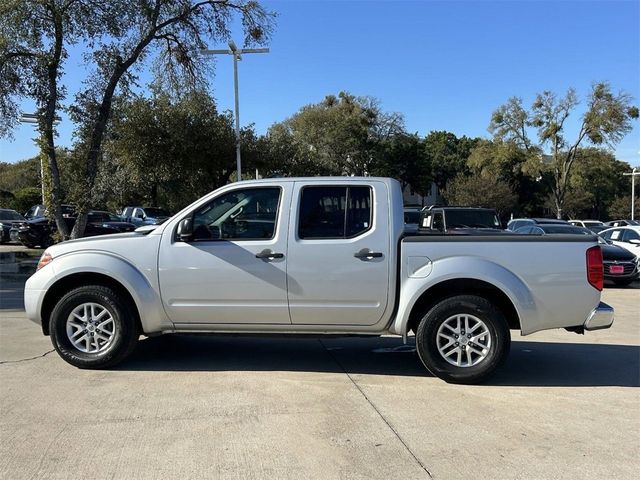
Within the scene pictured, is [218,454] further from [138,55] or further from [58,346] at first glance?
[138,55]

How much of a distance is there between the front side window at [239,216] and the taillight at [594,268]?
3.06 metres

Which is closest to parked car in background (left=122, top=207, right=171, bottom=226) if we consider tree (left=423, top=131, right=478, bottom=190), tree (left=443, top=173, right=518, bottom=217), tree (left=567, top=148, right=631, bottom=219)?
tree (left=443, top=173, right=518, bottom=217)

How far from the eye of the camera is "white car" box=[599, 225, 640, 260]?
52.1ft

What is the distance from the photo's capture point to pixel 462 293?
5.56 meters

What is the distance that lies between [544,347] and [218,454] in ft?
16.1

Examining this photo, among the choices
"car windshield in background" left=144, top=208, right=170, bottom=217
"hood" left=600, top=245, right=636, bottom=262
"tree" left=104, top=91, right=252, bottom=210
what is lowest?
"hood" left=600, top=245, right=636, bottom=262

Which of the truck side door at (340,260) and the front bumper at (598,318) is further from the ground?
the truck side door at (340,260)

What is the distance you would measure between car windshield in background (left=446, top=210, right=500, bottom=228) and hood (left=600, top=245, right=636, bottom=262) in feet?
10.1

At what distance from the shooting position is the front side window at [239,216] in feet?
18.6

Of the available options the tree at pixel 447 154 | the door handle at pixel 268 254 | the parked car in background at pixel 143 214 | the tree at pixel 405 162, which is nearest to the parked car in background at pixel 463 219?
the door handle at pixel 268 254

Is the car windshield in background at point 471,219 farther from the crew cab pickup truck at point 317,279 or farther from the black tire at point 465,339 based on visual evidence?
the black tire at point 465,339

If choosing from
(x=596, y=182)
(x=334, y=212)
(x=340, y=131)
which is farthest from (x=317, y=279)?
(x=596, y=182)

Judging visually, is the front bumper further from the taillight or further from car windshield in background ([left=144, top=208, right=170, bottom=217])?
car windshield in background ([left=144, top=208, right=170, bottom=217])

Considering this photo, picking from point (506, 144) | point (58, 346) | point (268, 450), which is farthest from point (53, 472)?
point (506, 144)
